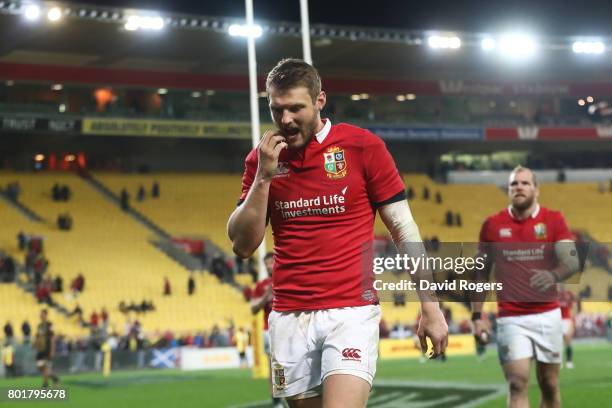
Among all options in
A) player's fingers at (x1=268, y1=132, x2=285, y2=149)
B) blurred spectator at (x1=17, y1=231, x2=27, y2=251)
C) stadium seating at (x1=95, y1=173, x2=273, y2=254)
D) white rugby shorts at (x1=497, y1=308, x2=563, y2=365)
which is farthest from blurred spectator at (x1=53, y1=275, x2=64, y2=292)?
player's fingers at (x1=268, y1=132, x2=285, y2=149)

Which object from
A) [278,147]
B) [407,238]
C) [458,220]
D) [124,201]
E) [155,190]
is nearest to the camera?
[278,147]

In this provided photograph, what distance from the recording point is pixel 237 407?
1419cm

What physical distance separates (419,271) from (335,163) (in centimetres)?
65

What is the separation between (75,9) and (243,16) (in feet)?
27.7

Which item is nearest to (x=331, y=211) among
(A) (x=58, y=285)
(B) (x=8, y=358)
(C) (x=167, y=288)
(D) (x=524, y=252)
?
(D) (x=524, y=252)

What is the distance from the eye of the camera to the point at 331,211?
477 centimetres

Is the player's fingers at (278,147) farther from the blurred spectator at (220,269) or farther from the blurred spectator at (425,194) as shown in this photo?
the blurred spectator at (425,194)

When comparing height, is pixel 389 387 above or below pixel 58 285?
below

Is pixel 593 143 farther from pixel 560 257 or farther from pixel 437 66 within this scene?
pixel 560 257

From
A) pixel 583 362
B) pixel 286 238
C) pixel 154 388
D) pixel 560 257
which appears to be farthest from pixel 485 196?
pixel 286 238

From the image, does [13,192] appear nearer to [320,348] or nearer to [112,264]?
[112,264]

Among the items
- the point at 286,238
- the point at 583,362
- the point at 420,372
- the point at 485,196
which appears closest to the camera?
the point at 286,238

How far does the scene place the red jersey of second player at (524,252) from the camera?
8156mm

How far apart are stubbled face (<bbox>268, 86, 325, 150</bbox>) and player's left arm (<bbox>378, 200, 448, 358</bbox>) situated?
51 centimetres
